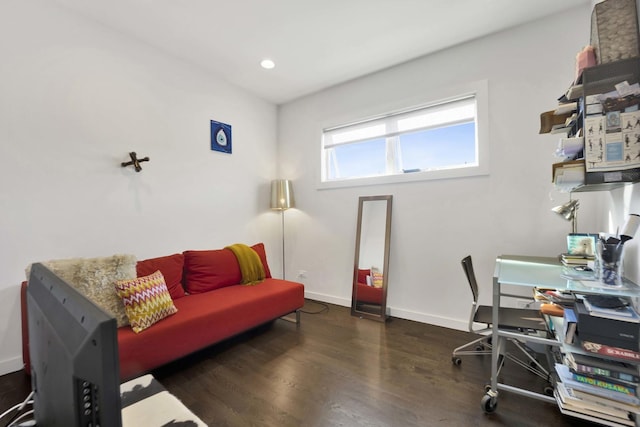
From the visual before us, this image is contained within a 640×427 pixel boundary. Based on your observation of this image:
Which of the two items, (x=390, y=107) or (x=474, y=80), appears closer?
(x=474, y=80)

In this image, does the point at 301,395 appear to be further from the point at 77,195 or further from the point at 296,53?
the point at 296,53

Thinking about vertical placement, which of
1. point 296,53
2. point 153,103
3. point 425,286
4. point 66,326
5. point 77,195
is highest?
point 296,53

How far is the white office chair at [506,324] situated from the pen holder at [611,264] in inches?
20.3

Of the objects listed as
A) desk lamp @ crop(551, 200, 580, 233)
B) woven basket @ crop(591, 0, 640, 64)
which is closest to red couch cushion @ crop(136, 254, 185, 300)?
desk lamp @ crop(551, 200, 580, 233)

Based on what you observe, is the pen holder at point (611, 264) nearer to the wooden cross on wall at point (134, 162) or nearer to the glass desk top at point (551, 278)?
the glass desk top at point (551, 278)

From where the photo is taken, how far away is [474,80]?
2875 mm

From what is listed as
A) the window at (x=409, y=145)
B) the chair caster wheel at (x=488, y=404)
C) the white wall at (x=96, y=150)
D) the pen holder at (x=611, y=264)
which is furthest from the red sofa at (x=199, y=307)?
the pen holder at (x=611, y=264)

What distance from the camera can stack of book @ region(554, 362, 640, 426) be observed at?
4.45 feet

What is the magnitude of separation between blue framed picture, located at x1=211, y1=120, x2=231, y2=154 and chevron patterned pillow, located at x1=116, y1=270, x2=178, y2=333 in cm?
192

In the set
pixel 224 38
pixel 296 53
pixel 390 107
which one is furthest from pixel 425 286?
pixel 224 38

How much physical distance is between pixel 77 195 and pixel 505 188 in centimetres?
395

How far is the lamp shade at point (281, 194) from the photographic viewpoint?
4.05 meters

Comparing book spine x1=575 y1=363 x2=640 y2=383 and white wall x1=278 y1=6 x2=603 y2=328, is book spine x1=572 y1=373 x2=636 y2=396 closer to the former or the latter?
book spine x1=575 y1=363 x2=640 y2=383

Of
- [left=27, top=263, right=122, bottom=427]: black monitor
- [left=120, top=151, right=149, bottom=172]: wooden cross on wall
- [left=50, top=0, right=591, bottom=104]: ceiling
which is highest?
[left=50, top=0, right=591, bottom=104]: ceiling
